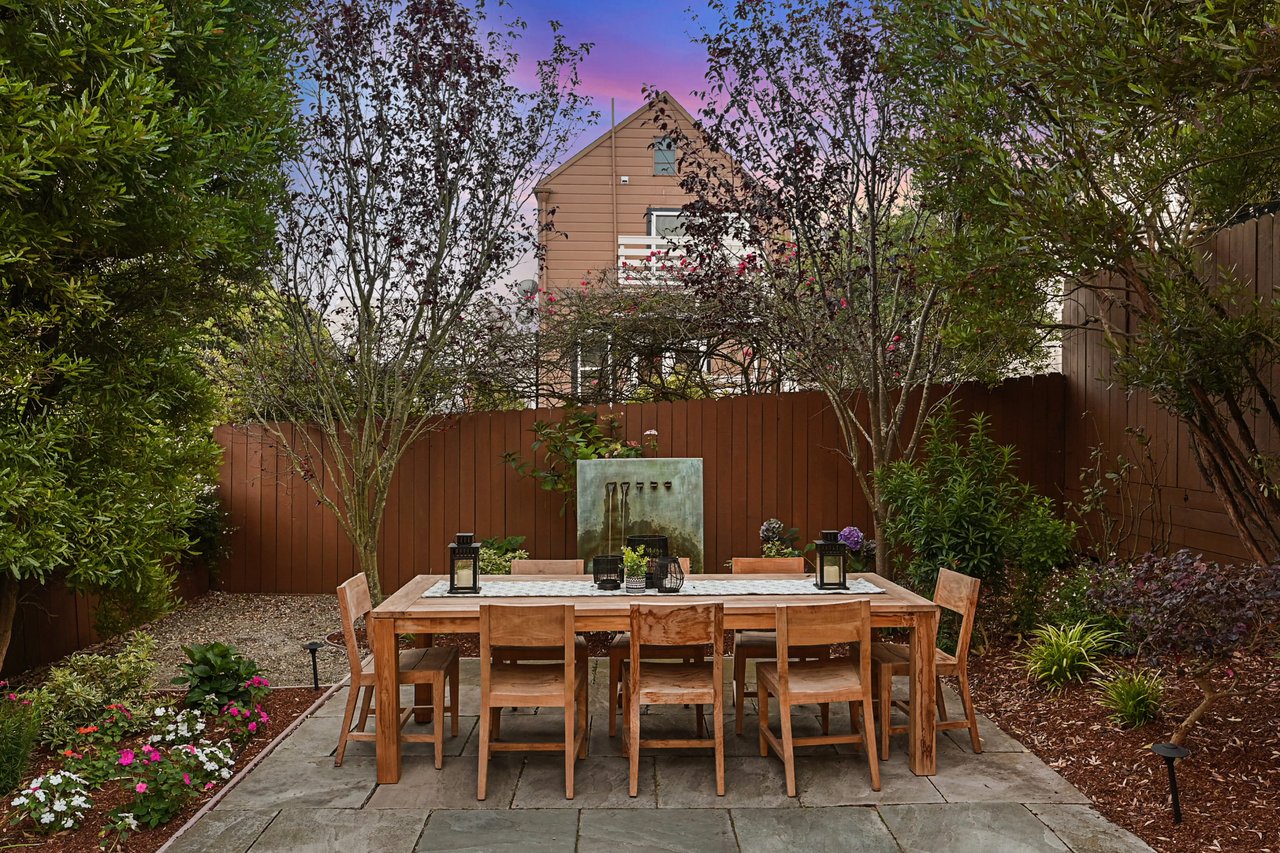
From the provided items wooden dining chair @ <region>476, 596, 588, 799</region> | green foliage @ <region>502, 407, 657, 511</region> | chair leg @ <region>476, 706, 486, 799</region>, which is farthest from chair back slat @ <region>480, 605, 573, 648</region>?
green foliage @ <region>502, 407, 657, 511</region>

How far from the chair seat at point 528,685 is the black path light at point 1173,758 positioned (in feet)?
7.25

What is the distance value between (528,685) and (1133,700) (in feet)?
9.10

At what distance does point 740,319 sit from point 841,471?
1.56m

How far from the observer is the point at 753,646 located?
4621 mm

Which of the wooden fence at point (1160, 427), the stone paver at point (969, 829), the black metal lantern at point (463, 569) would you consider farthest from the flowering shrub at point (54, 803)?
the wooden fence at point (1160, 427)

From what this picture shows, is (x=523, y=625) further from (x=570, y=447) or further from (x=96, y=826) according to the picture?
(x=570, y=447)

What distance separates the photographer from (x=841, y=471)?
7426mm

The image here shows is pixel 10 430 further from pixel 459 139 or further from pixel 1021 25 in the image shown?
pixel 1021 25

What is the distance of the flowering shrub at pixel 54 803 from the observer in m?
3.21

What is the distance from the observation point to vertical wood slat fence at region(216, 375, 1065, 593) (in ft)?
24.3

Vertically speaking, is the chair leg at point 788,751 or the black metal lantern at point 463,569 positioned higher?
the black metal lantern at point 463,569

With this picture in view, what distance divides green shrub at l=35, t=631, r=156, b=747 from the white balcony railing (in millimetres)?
5054

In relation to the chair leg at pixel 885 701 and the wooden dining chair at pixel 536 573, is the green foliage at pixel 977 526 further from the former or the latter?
the wooden dining chair at pixel 536 573

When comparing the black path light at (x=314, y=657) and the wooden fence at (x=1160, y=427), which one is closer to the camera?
the black path light at (x=314, y=657)
